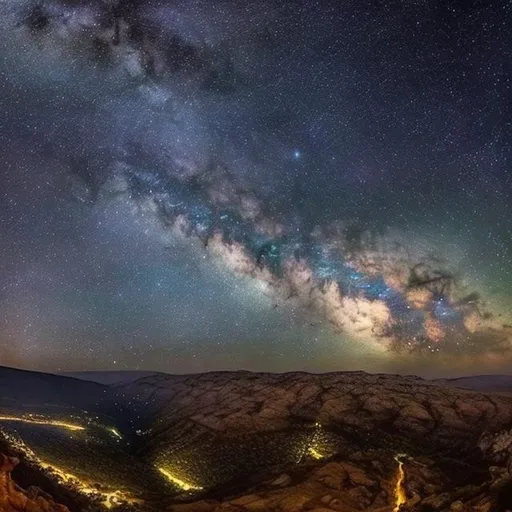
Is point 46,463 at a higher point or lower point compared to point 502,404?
lower

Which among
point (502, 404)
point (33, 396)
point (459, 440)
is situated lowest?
point (33, 396)

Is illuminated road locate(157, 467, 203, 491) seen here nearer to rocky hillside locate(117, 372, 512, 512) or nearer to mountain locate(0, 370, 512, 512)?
mountain locate(0, 370, 512, 512)

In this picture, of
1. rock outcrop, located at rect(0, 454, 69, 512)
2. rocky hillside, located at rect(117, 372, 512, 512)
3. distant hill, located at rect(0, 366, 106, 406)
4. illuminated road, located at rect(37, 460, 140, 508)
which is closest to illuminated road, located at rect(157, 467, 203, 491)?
rocky hillside, located at rect(117, 372, 512, 512)

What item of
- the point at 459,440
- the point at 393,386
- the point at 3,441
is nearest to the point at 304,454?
the point at 459,440

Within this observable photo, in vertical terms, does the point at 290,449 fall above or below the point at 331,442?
below

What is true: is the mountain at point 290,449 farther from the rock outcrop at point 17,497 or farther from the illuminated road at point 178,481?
the rock outcrop at point 17,497

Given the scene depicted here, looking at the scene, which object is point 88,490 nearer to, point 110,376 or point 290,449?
point 290,449

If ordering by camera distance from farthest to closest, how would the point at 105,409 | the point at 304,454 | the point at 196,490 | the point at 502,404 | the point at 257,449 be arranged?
the point at 105,409
the point at 502,404
the point at 257,449
the point at 304,454
the point at 196,490

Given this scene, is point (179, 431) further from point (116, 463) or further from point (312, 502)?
point (312, 502)

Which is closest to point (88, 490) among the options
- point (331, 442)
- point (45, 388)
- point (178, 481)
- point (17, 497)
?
point (17, 497)
